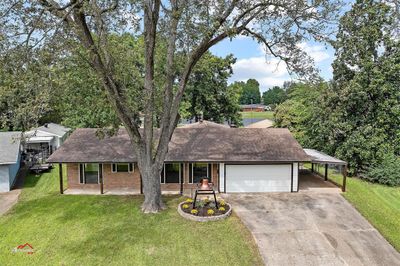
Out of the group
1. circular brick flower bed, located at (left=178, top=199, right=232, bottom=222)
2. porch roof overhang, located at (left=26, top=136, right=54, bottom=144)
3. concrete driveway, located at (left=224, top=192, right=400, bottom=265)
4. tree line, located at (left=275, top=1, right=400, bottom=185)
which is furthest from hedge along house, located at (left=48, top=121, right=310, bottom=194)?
porch roof overhang, located at (left=26, top=136, right=54, bottom=144)

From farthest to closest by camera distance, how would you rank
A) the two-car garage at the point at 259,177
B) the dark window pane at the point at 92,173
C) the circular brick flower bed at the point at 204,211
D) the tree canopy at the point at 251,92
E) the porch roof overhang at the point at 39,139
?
the tree canopy at the point at 251,92
the porch roof overhang at the point at 39,139
the dark window pane at the point at 92,173
the two-car garage at the point at 259,177
the circular brick flower bed at the point at 204,211

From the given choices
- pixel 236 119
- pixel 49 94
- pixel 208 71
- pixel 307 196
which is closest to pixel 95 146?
pixel 49 94

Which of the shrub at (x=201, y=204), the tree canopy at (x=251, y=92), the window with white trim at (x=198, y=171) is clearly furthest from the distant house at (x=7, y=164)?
the tree canopy at (x=251, y=92)

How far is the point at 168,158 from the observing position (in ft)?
53.0

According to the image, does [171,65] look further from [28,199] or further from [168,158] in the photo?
[28,199]

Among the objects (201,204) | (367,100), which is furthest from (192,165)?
(367,100)

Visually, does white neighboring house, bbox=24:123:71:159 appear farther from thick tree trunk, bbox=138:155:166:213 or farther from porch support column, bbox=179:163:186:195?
thick tree trunk, bbox=138:155:166:213

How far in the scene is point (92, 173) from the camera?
56.2 ft

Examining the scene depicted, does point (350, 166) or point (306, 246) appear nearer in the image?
point (306, 246)

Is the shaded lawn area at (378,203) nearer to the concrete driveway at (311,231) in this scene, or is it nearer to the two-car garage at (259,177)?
the concrete driveway at (311,231)

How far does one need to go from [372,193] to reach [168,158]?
1186 cm

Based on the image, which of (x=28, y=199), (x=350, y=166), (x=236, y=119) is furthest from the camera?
(x=236, y=119)

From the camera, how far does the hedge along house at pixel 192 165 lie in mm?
16250

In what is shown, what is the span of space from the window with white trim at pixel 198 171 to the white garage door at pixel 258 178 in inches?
45.2
